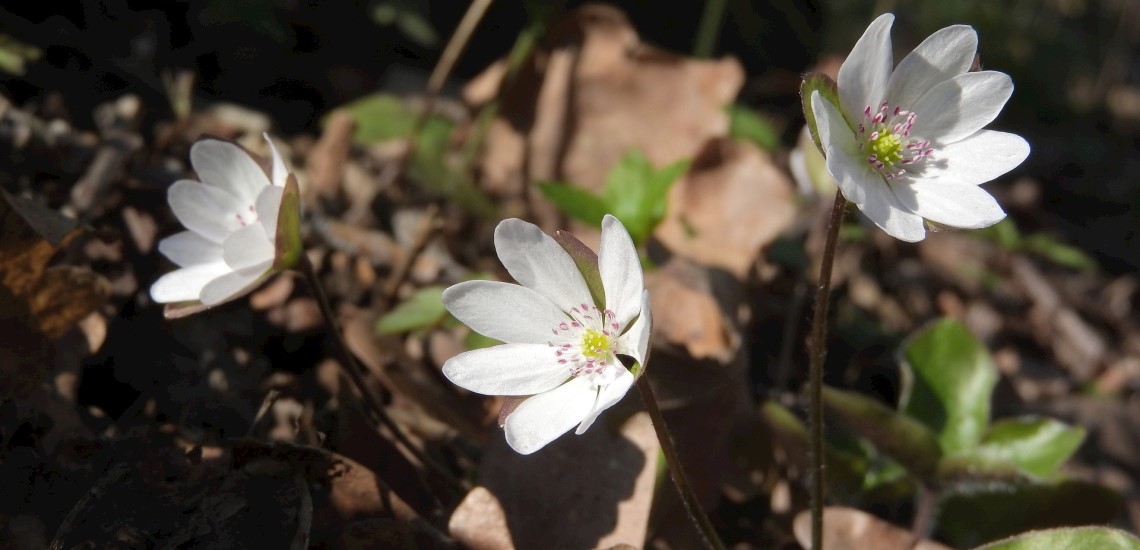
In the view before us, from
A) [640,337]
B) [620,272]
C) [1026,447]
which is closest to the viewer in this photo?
[640,337]


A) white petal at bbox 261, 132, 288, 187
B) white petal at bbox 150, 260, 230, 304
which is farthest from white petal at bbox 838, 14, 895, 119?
white petal at bbox 150, 260, 230, 304

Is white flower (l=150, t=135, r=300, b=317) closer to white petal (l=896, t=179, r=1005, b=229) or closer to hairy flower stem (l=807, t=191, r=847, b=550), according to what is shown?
hairy flower stem (l=807, t=191, r=847, b=550)

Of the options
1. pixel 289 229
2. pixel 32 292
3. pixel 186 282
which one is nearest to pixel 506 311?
pixel 289 229

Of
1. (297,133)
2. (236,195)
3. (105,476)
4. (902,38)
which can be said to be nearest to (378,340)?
(236,195)

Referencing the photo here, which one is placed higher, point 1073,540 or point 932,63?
point 932,63

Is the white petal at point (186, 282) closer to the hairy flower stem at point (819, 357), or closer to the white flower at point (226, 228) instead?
the white flower at point (226, 228)

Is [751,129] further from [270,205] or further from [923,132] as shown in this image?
[270,205]

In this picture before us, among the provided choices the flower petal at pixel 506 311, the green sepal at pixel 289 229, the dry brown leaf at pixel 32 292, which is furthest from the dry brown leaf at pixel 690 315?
the dry brown leaf at pixel 32 292
